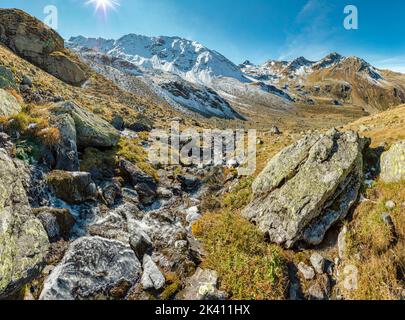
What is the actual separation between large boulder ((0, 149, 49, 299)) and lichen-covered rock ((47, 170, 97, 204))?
2.01 meters

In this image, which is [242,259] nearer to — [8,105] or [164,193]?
[164,193]

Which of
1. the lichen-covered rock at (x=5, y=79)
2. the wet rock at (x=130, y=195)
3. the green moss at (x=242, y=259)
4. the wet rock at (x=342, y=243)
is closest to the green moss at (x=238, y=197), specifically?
the green moss at (x=242, y=259)

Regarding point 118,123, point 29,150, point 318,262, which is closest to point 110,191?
point 29,150

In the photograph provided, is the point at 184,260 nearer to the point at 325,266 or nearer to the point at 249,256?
the point at 249,256

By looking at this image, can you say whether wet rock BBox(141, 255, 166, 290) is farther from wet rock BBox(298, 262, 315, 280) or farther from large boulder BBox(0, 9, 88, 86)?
large boulder BBox(0, 9, 88, 86)

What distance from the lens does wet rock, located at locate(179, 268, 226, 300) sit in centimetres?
834

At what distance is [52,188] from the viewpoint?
1153 centimetres

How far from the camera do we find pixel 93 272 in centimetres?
809

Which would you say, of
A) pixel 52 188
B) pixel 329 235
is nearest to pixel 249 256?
pixel 329 235

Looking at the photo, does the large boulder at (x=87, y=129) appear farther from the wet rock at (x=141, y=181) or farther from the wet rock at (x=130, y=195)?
the wet rock at (x=130, y=195)

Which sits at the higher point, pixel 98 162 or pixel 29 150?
pixel 29 150

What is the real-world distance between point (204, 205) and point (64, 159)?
7995 millimetres

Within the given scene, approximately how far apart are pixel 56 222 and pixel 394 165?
1526 centimetres

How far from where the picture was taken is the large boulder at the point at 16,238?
22.8ft
